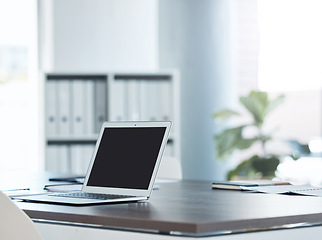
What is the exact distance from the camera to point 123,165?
179 centimetres

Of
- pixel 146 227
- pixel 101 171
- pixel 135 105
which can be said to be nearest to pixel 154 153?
pixel 101 171

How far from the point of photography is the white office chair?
135 cm

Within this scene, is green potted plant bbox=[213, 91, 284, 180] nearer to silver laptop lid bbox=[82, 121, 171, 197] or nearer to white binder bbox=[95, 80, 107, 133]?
white binder bbox=[95, 80, 107, 133]

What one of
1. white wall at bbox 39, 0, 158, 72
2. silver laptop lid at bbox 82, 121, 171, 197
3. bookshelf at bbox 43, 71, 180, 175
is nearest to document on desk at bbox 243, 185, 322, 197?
silver laptop lid at bbox 82, 121, 171, 197

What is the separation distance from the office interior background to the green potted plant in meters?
0.16

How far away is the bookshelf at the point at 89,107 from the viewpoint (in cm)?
433

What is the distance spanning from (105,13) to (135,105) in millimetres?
919

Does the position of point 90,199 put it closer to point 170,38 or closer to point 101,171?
point 101,171

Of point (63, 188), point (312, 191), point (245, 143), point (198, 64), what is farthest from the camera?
point (198, 64)

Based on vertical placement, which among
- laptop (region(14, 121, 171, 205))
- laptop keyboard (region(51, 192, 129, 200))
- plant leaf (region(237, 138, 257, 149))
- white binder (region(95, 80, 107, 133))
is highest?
white binder (region(95, 80, 107, 133))

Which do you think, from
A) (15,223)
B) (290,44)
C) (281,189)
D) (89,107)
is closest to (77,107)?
(89,107)

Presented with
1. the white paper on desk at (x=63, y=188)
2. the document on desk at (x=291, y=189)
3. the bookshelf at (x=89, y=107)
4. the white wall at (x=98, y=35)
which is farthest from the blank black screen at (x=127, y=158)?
the white wall at (x=98, y=35)

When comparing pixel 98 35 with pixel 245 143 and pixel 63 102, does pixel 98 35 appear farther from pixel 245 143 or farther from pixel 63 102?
pixel 245 143

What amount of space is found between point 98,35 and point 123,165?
10.4ft
